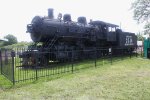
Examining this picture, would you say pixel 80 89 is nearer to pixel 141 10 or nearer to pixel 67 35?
pixel 67 35

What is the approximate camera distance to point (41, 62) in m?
13.8

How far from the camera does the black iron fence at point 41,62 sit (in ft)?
34.0

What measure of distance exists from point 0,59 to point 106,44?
14459mm

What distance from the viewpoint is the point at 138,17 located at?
132 feet

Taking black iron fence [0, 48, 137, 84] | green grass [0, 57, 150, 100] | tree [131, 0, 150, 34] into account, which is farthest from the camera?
tree [131, 0, 150, 34]

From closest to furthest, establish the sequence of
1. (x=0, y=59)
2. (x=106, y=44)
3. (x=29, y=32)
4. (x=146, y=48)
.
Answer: (x=0, y=59), (x=29, y=32), (x=146, y=48), (x=106, y=44)

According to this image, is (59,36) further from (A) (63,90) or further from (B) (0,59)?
(A) (63,90)

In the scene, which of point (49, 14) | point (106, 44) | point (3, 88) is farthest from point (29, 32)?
point (106, 44)

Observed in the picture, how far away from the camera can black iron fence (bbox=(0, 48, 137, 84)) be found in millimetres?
10375

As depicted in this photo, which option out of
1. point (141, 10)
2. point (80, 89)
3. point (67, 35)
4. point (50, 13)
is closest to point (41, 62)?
point (50, 13)

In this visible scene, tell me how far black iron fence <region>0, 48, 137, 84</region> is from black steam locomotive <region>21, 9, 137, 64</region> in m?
0.11

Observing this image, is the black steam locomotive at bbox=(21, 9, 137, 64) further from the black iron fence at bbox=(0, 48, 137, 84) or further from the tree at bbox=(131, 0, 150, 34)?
the tree at bbox=(131, 0, 150, 34)

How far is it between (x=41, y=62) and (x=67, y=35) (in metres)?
5.41

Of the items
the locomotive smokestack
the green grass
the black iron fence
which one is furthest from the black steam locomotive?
the green grass
